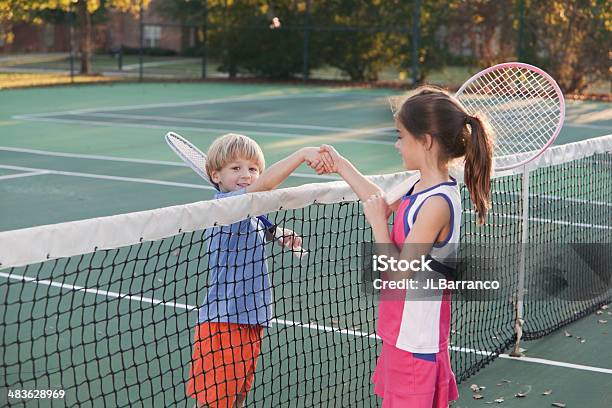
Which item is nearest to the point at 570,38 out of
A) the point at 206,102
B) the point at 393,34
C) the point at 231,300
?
the point at 393,34

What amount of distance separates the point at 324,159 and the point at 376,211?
452 millimetres

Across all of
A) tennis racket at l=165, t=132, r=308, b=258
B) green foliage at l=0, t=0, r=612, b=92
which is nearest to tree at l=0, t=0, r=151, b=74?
green foliage at l=0, t=0, r=612, b=92

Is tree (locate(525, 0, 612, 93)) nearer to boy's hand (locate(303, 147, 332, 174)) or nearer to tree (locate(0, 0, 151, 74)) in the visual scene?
tree (locate(0, 0, 151, 74))

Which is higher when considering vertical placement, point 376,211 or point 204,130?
point 376,211

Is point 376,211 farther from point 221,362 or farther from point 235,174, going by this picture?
point 221,362

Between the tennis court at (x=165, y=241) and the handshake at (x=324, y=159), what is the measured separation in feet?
2.16

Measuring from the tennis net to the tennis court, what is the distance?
26 millimetres

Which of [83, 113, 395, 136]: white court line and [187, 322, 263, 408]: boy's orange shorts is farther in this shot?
[83, 113, 395, 136]: white court line

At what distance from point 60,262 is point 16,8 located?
975 inches

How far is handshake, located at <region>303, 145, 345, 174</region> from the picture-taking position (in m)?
4.14

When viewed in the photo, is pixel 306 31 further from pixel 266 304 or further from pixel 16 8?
pixel 266 304

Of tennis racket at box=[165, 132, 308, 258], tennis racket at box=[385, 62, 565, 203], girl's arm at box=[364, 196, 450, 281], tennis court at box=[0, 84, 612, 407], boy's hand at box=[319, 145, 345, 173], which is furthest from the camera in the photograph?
tennis court at box=[0, 84, 612, 407]

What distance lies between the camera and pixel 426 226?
3.70 meters

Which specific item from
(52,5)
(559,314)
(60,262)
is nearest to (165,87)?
(52,5)
